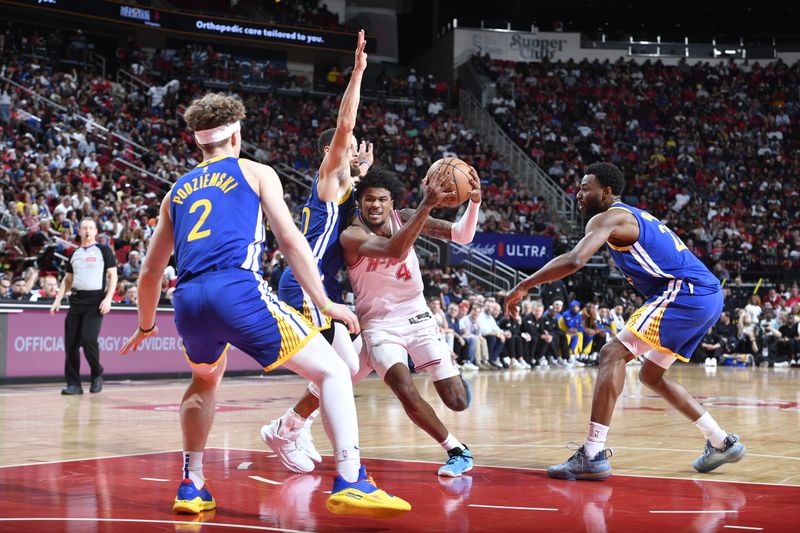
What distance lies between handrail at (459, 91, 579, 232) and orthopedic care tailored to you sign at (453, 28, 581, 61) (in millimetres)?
3129

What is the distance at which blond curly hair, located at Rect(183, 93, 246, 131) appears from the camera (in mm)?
4535

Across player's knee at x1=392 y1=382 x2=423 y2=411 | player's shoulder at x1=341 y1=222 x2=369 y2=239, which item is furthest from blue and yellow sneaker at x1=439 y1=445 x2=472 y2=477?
player's shoulder at x1=341 y1=222 x2=369 y2=239

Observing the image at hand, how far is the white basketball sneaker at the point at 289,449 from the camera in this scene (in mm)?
5906

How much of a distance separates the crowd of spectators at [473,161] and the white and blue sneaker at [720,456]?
9.63m

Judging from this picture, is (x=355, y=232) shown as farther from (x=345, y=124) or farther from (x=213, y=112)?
(x=213, y=112)

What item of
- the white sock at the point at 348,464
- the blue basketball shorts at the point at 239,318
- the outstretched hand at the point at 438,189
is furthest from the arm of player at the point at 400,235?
the white sock at the point at 348,464

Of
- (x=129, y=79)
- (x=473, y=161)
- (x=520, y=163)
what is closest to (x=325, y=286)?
(x=129, y=79)

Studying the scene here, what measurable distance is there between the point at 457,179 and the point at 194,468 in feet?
6.96

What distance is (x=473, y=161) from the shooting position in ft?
101

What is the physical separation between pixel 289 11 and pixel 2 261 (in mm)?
20542

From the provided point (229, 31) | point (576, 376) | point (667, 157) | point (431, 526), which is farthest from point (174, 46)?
point (431, 526)

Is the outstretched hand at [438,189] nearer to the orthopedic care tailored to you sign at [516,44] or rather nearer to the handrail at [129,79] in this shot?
the handrail at [129,79]

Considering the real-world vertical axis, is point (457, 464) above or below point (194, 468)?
below

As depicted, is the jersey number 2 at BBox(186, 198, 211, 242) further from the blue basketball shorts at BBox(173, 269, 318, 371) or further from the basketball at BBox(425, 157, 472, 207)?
the basketball at BBox(425, 157, 472, 207)
